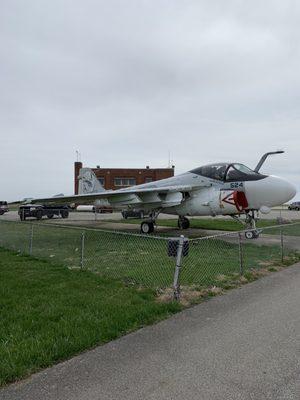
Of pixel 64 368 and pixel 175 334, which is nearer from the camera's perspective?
pixel 64 368

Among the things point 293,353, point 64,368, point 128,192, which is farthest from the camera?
point 128,192

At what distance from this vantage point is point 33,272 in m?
9.14

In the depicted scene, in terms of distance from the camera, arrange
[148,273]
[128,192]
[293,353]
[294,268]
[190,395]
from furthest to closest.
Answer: [128,192], [294,268], [148,273], [293,353], [190,395]

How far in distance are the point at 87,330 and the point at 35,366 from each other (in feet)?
3.42

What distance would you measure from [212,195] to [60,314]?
1159cm

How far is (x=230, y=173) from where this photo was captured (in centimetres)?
1623

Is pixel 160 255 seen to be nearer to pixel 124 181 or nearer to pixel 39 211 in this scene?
pixel 39 211

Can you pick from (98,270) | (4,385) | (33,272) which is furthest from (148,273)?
(4,385)

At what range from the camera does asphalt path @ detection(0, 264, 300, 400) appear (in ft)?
12.0

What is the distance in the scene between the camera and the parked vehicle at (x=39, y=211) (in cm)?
3622

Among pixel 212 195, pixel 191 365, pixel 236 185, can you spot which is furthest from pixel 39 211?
pixel 191 365

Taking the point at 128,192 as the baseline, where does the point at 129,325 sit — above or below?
below

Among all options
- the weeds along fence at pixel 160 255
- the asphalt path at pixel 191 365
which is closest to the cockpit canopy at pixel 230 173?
the weeds along fence at pixel 160 255

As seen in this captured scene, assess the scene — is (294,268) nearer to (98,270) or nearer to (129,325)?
(98,270)
